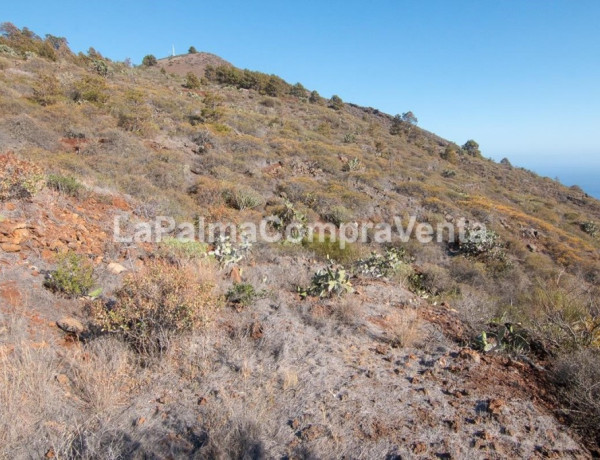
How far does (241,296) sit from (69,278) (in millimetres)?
1885

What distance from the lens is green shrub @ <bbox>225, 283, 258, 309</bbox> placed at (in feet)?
13.3

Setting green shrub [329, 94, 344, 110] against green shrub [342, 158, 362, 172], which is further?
green shrub [329, 94, 344, 110]

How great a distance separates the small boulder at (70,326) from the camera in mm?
3176

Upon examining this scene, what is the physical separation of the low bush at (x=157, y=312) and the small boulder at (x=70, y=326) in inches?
7.3

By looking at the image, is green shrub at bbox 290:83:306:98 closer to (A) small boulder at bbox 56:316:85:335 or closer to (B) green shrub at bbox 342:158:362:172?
(B) green shrub at bbox 342:158:362:172

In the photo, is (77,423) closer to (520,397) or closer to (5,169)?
(520,397)

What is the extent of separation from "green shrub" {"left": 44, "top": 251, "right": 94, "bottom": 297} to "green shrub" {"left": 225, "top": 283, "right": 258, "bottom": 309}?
1.59m

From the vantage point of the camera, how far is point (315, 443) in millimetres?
2188

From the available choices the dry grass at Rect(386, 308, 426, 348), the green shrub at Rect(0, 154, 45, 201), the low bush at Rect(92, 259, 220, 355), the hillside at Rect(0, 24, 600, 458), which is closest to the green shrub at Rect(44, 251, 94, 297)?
the hillside at Rect(0, 24, 600, 458)

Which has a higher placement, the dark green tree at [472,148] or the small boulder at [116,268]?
the dark green tree at [472,148]

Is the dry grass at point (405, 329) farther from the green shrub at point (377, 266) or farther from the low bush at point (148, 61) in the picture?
the low bush at point (148, 61)

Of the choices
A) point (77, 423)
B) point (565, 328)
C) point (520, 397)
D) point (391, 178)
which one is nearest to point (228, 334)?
point (77, 423)

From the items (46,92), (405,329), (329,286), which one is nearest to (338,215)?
(329,286)

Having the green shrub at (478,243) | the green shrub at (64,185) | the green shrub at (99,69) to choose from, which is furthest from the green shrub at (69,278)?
the green shrub at (99,69)
